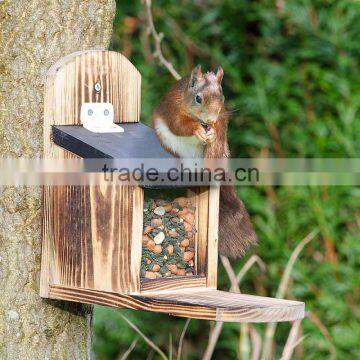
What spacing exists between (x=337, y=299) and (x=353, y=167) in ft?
1.72

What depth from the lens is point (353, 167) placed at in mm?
3475

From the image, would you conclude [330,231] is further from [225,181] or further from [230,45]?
[225,181]

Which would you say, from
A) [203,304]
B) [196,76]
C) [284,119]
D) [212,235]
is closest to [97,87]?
[196,76]

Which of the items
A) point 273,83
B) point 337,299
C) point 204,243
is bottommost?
point 337,299

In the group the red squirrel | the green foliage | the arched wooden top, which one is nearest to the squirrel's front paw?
the red squirrel

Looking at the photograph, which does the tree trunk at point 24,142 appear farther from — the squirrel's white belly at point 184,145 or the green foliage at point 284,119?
the green foliage at point 284,119

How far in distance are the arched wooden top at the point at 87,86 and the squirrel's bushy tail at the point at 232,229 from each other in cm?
32

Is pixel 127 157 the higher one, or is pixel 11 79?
pixel 11 79

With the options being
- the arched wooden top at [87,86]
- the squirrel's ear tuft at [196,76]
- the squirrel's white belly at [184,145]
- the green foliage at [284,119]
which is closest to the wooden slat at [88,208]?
the arched wooden top at [87,86]

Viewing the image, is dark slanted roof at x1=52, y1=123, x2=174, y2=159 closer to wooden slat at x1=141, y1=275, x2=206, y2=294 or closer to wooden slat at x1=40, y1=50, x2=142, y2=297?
wooden slat at x1=40, y1=50, x2=142, y2=297

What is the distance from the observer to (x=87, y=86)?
2.27 meters

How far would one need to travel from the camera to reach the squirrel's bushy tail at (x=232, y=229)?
7.72ft

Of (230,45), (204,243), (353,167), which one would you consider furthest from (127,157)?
(230,45)

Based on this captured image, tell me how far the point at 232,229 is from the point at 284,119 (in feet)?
4.99
